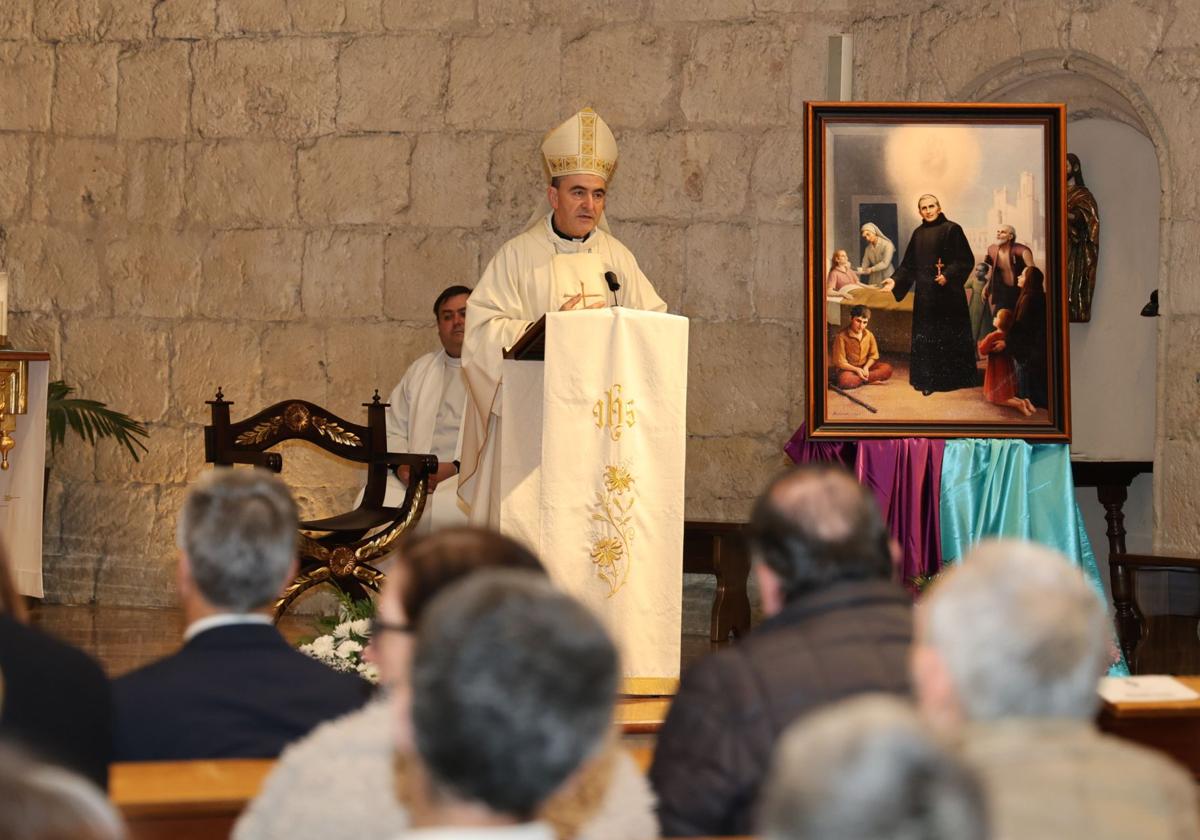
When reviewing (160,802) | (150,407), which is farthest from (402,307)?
(160,802)

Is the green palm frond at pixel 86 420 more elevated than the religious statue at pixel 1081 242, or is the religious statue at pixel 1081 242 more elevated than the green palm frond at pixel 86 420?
the religious statue at pixel 1081 242

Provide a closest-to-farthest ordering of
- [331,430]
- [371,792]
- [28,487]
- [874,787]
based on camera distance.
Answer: [874,787] → [371,792] → [331,430] → [28,487]

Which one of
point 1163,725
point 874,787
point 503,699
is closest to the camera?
point 874,787

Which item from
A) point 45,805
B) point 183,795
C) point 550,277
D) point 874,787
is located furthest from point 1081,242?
point 45,805

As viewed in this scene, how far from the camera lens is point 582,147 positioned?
5.92 meters

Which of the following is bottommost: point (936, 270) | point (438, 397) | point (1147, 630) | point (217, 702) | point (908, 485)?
point (1147, 630)

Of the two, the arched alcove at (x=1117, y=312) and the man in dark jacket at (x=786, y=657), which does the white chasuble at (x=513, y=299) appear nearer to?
the arched alcove at (x=1117, y=312)

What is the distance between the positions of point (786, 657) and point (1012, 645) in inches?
28.1

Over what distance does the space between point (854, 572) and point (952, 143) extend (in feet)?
11.6

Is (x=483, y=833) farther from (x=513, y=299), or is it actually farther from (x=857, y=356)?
(x=513, y=299)

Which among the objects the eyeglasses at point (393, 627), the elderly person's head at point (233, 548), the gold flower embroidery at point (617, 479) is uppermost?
the gold flower embroidery at point (617, 479)

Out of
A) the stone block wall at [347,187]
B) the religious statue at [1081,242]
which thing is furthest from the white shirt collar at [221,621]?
the religious statue at [1081,242]

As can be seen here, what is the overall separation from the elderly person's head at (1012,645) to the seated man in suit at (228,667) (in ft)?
3.66

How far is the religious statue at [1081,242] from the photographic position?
7961 millimetres
